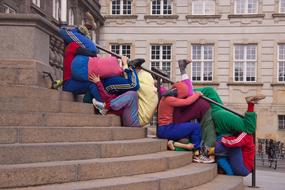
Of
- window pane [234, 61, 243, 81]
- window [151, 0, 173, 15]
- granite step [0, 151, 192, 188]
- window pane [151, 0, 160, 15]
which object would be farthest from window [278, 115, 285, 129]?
granite step [0, 151, 192, 188]

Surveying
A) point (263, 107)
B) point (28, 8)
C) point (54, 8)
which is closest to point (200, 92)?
point (28, 8)

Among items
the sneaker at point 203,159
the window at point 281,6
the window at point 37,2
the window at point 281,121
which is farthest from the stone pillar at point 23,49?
the window at point 281,6

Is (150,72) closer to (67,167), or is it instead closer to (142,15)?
(67,167)

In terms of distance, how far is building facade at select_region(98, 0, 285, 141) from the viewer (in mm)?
31672

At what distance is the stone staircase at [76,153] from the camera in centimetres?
592

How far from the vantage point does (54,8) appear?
80.8 ft

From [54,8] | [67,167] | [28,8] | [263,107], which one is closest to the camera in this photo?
[67,167]

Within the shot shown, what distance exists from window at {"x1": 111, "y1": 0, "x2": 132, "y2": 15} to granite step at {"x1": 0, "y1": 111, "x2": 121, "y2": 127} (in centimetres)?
2569

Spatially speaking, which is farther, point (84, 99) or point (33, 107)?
point (84, 99)

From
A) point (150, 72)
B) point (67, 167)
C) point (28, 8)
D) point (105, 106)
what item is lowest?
point (67, 167)

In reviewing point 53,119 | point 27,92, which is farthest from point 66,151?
point 27,92

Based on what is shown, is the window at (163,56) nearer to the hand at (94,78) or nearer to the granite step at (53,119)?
the hand at (94,78)

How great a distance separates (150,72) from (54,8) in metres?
15.9

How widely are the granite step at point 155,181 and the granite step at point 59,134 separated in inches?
35.9
